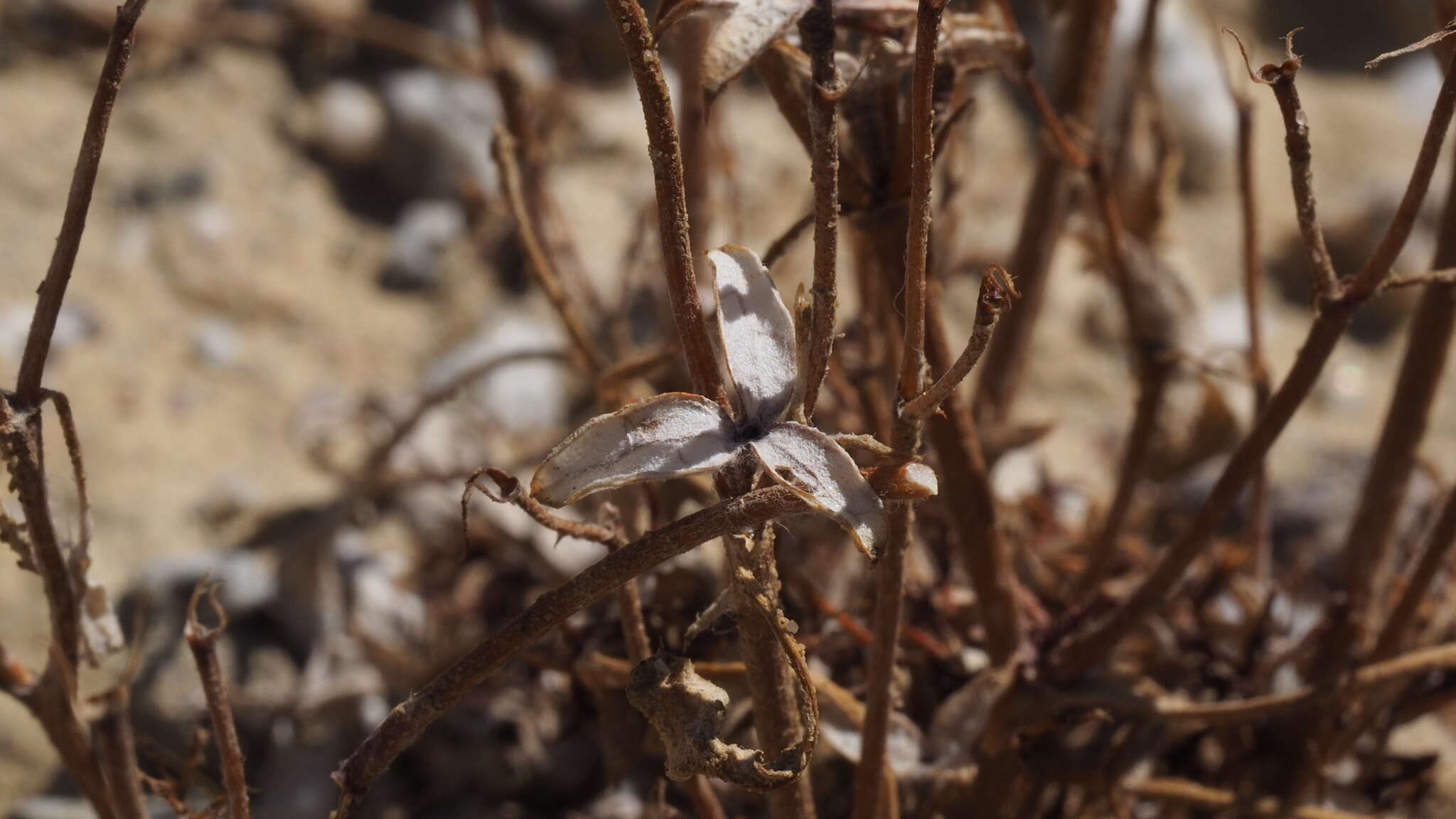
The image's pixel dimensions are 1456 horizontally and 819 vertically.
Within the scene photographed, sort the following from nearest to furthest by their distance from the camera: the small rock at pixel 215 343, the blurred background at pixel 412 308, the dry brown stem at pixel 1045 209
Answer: the dry brown stem at pixel 1045 209 < the blurred background at pixel 412 308 < the small rock at pixel 215 343

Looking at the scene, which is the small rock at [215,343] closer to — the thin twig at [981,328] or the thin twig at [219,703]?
the thin twig at [219,703]

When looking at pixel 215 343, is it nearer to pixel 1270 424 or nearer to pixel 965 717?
pixel 965 717

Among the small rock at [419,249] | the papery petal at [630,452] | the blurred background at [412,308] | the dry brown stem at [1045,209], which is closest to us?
the papery petal at [630,452]

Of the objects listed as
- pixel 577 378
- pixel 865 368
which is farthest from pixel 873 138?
pixel 577 378

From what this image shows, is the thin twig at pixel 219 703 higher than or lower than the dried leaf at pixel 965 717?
higher

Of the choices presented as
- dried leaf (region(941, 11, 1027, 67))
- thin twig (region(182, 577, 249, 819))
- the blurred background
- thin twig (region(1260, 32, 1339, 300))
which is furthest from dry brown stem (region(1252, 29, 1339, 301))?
thin twig (region(182, 577, 249, 819))

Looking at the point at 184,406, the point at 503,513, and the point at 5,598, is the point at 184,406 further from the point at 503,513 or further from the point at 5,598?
the point at 503,513

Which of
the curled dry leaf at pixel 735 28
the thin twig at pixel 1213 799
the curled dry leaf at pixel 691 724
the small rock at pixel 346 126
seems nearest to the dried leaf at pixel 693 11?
the curled dry leaf at pixel 735 28
